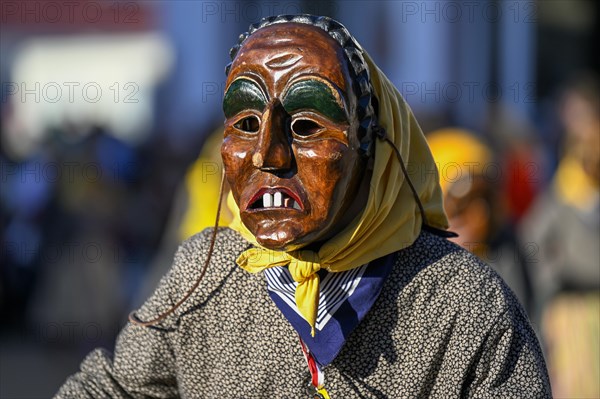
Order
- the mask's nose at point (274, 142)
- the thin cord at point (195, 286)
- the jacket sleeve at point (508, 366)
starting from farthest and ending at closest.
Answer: the thin cord at point (195, 286) → the jacket sleeve at point (508, 366) → the mask's nose at point (274, 142)

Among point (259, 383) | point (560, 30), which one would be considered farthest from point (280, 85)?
point (560, 30)

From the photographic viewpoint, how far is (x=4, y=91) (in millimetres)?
13086

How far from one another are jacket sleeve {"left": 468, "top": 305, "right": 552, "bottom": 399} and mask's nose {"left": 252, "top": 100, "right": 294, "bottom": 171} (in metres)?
0.69

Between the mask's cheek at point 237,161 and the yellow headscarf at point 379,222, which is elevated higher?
the mask's cheek at point 237,161

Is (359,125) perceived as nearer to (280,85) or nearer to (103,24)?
(280,85)

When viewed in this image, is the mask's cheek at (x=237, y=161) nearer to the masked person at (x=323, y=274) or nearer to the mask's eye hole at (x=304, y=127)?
the masked person at (x=323, y=274)

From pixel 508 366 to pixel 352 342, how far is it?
41cm

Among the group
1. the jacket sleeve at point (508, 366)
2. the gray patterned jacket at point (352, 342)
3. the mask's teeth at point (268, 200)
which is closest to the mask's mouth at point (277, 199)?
the mask's teeth at point (268, 200)

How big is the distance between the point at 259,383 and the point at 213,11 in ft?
34.9

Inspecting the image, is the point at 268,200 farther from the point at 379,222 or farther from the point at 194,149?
the point at 194,149

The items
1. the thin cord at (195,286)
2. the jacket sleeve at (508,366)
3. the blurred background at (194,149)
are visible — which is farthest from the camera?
the blurred background at (194,149)

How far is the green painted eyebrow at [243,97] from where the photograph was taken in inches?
114

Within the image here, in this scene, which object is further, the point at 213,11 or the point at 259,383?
the point at 213,11

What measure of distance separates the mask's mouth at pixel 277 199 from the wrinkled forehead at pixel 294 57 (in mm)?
275
